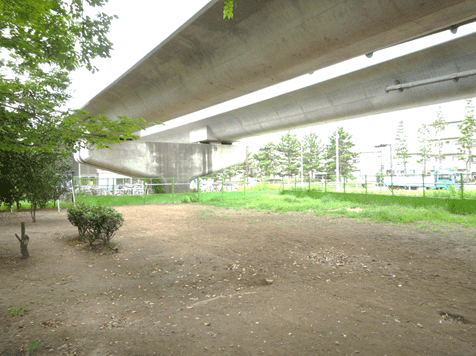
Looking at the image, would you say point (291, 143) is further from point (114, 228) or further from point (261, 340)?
point (261, 340)

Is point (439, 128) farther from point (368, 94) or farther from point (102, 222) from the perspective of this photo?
point (102, 222)

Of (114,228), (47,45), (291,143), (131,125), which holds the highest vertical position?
(291,143)

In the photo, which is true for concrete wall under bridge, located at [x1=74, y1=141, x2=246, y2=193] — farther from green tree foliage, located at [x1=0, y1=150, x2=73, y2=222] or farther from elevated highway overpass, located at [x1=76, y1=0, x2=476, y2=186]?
green tree foliage, located at [x1=0, y1=150, x2=73, y2=222]

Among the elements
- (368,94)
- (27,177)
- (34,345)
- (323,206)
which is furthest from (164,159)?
(34,345)

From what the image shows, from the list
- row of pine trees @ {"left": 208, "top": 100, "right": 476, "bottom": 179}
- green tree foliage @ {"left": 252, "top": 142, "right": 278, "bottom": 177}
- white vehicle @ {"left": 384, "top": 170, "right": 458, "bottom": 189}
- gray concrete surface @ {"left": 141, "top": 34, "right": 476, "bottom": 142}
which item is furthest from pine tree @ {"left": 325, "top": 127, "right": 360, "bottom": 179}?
gray concrete surface @ {"left": 141, "top": 34, "right": 476, "bottom": 142}

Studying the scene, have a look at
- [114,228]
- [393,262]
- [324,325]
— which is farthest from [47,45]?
[393,262]

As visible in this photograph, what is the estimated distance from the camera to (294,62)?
7.36 metres

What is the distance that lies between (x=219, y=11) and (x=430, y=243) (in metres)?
8.34

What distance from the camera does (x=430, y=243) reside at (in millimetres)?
8031

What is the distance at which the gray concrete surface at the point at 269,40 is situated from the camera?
225 inches

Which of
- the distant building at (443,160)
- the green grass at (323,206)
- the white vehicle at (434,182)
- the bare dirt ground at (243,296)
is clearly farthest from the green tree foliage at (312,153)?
the bare dirt ground at (243,296)

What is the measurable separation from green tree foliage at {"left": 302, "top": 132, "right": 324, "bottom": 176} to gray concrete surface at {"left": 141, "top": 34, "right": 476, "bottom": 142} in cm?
3596

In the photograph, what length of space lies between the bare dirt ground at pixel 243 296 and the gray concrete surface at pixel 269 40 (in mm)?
4887

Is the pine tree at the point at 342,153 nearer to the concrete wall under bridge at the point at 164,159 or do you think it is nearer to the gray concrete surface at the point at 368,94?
the concrete wall under bridge at the point at 164,159
